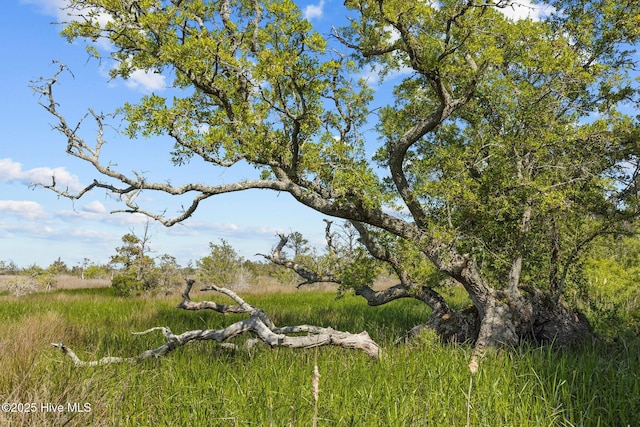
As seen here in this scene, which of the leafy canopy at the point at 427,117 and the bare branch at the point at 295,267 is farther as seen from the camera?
the bare branch at the point at 295,267

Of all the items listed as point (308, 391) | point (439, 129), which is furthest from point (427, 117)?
point (308, 391)

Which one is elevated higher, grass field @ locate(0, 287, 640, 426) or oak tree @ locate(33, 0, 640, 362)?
oak tree @ locate(33, 0, 640, 362)

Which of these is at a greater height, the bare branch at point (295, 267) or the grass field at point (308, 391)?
the bare branch at point (295, 267)

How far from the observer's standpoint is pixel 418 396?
5.18 m

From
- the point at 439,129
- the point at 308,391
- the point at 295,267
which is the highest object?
the point at 439,129

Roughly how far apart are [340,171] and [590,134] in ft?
15.9

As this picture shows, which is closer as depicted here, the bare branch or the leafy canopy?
the leafy canopy

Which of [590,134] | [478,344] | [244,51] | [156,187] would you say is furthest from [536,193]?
[156,187]

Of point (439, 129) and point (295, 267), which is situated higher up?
point (439, 129)

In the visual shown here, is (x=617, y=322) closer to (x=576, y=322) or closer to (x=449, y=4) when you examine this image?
(x=576, y=322)

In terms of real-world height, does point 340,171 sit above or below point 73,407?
above

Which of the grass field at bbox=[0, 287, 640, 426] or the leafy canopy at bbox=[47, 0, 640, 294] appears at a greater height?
the leafy canopy at bbox=[47, 0, 640, 294]

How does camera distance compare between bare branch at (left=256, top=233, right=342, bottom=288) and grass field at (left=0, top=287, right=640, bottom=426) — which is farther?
bare branch at (left=256, top=233, right=342, bottom=288)

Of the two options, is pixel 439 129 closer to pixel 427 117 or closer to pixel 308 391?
pixel 427 117
